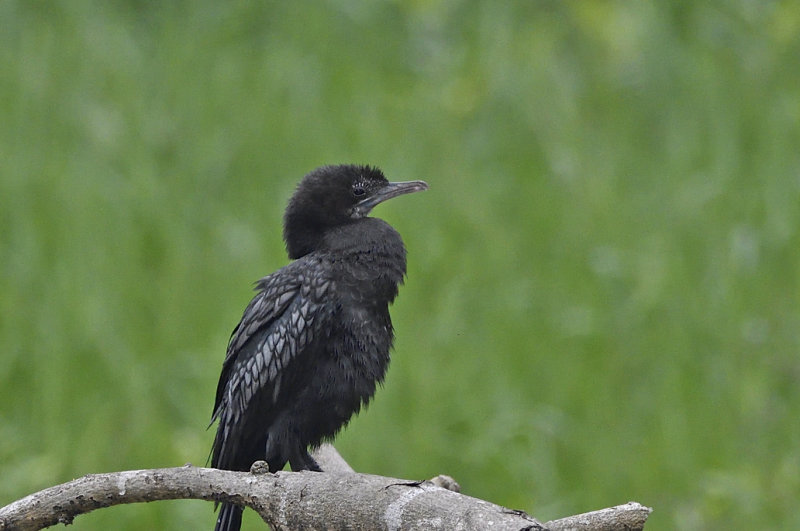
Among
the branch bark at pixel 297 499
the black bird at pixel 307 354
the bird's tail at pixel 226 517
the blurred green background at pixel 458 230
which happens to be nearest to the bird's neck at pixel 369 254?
the black bird at pixel 307 354

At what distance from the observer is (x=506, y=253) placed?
643cm

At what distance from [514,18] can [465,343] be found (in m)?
3.03

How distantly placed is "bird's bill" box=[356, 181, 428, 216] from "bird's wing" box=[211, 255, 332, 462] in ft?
1.02

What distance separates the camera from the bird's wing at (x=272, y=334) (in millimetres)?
3779

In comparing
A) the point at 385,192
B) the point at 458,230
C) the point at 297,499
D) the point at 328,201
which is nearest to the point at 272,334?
the point at 328,201

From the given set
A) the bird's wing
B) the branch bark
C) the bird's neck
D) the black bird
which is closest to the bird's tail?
the black bird

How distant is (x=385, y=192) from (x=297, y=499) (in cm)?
182

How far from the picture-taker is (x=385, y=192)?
422cm

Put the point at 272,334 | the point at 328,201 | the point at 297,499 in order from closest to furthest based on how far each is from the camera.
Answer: the point at 297,499, the point at 272,334, the point at 328,201

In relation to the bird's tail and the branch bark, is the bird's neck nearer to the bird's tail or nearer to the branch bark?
the bird's tail

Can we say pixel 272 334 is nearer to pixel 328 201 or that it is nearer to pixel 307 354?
pixel 307 354

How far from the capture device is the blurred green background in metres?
5.64

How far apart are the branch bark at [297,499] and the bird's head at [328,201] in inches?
59.7

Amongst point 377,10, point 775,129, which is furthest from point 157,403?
point 775,129
